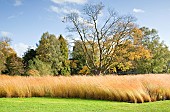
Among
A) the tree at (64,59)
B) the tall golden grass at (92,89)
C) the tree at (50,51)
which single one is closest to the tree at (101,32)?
the tree at (64,59)

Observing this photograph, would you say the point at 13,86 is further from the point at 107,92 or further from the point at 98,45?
the point at 98,45

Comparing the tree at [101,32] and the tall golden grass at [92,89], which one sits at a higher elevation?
the tree at [101,32]

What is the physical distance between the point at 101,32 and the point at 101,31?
0.10m

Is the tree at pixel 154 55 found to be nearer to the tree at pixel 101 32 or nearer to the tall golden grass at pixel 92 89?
the tree at pixel 101 32

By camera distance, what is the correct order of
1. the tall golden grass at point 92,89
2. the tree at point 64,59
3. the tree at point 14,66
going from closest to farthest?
the tall golden grass at point 92,89, the tree at point 14,66, the tree at point 64,59

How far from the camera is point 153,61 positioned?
29.3 meters

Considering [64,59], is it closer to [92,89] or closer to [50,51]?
[50,51]

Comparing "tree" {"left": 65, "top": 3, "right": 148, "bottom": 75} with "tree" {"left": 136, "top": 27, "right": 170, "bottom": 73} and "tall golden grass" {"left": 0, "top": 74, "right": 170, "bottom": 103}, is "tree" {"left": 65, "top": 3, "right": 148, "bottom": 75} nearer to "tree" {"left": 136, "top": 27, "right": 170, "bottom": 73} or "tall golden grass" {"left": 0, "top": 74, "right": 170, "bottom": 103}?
"tree" {"left": 136, "top": 27, "right": 170, "bottom": 73}

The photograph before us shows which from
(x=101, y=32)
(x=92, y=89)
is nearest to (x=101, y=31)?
(x=101, y=32)

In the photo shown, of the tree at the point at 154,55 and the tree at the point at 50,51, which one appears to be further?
the tree at the point at 50,51

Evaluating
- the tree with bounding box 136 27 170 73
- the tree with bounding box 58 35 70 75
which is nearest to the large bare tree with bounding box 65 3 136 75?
the tree with bounding box 58 35 70 75

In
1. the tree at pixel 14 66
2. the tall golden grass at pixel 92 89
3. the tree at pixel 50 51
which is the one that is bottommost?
the tall golden grass at pixel 92 89

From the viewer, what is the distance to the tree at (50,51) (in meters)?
29.4

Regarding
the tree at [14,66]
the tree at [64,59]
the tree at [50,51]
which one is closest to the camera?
the tree at [14,66]
